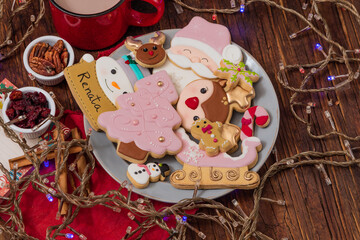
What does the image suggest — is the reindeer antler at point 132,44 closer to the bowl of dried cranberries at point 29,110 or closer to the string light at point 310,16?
the bowl of dried cranberries at point 29,110

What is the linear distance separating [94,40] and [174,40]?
0.72 feet

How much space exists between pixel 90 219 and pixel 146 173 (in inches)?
8.3

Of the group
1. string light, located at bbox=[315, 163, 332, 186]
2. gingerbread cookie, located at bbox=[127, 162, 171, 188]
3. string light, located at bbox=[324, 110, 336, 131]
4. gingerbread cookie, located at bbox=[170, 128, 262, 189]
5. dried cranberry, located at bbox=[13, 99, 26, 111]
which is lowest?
string light, located at bbox=[315, 163, 332, 186]

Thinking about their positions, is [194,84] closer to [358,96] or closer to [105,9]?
[105,9]

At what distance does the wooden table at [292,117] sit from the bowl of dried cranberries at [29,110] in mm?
96

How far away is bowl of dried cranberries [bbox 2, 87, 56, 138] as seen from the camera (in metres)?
1.40

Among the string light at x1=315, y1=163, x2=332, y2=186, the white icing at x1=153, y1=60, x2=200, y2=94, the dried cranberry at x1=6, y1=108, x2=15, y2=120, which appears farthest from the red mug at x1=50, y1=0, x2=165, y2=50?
the string light at x1=315, y1=163, x2=332, y2=186

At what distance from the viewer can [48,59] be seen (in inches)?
58.1

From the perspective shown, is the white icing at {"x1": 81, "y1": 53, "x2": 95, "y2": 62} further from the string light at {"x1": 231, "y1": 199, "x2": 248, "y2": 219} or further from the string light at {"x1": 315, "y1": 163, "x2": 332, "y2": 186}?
the string light at {"x1": 315, "y1": 163, "x2": 332, "y2": 186}

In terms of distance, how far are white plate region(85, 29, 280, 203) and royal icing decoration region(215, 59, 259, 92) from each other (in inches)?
2.1

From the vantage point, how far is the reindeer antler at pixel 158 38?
1.48 metres

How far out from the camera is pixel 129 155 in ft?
4.42

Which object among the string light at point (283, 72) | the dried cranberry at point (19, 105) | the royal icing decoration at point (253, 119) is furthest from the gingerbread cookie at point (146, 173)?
the string light at point (283, 72)

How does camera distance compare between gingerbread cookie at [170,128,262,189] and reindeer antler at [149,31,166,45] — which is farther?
reindeer antler at [149,31,166,45]
